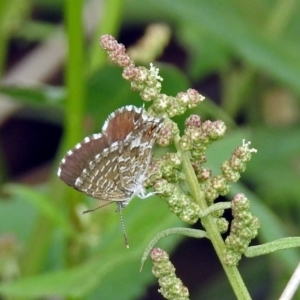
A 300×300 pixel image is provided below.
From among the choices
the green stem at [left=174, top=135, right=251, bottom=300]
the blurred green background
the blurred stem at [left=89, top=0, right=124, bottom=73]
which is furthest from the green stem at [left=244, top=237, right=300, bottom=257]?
the blurred stem at [left=89, top=0, right=124, bottom=73]

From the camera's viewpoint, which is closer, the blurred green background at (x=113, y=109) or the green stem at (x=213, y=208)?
the green stem at (x=213, y=208)

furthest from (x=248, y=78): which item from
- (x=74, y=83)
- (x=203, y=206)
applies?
(x=203, y=206)

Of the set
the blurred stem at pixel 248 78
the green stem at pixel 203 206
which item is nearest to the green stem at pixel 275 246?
the green stem at pixel 203 206

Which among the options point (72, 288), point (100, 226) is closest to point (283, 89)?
point (100, 226)

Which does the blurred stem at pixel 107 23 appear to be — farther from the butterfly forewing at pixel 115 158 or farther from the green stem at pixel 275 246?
the green stem at pixel 275 246

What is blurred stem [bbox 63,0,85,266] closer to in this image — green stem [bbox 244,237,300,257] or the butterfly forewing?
the butterfly forewing

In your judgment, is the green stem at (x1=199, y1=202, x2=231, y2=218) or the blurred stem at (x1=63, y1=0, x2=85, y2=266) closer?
the green stem at (x1=199, y1=202, x2=231, y2=218)

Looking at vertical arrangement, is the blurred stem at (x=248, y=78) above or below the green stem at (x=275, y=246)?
below
